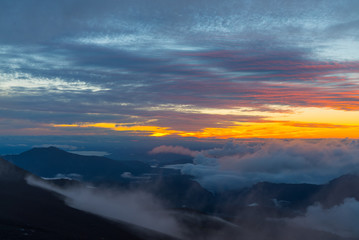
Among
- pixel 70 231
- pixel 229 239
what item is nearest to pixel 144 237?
pixel 70 231

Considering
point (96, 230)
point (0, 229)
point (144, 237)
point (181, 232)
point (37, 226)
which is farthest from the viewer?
point (181, 232)

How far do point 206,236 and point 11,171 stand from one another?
11645cm

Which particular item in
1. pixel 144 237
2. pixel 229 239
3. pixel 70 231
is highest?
pixel 70 231

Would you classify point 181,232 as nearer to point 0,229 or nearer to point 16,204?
point 16,204

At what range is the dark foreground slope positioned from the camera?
3557 inches

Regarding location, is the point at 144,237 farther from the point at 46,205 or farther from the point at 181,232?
the point at 181,232

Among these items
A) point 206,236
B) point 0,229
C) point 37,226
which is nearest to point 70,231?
point 37,226

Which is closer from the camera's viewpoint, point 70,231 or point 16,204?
point 70,231

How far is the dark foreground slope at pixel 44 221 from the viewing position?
3557 inches

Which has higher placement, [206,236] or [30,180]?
[30,180]

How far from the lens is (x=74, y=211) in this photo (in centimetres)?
13838

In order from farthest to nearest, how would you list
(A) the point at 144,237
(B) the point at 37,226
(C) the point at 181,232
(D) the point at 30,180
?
(D) the point at 30,180 < (C) the point at 181,232 < (A) the point at 144,237 < (B) the point at 37,226

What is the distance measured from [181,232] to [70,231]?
84.1 meters

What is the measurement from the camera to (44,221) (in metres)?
109
